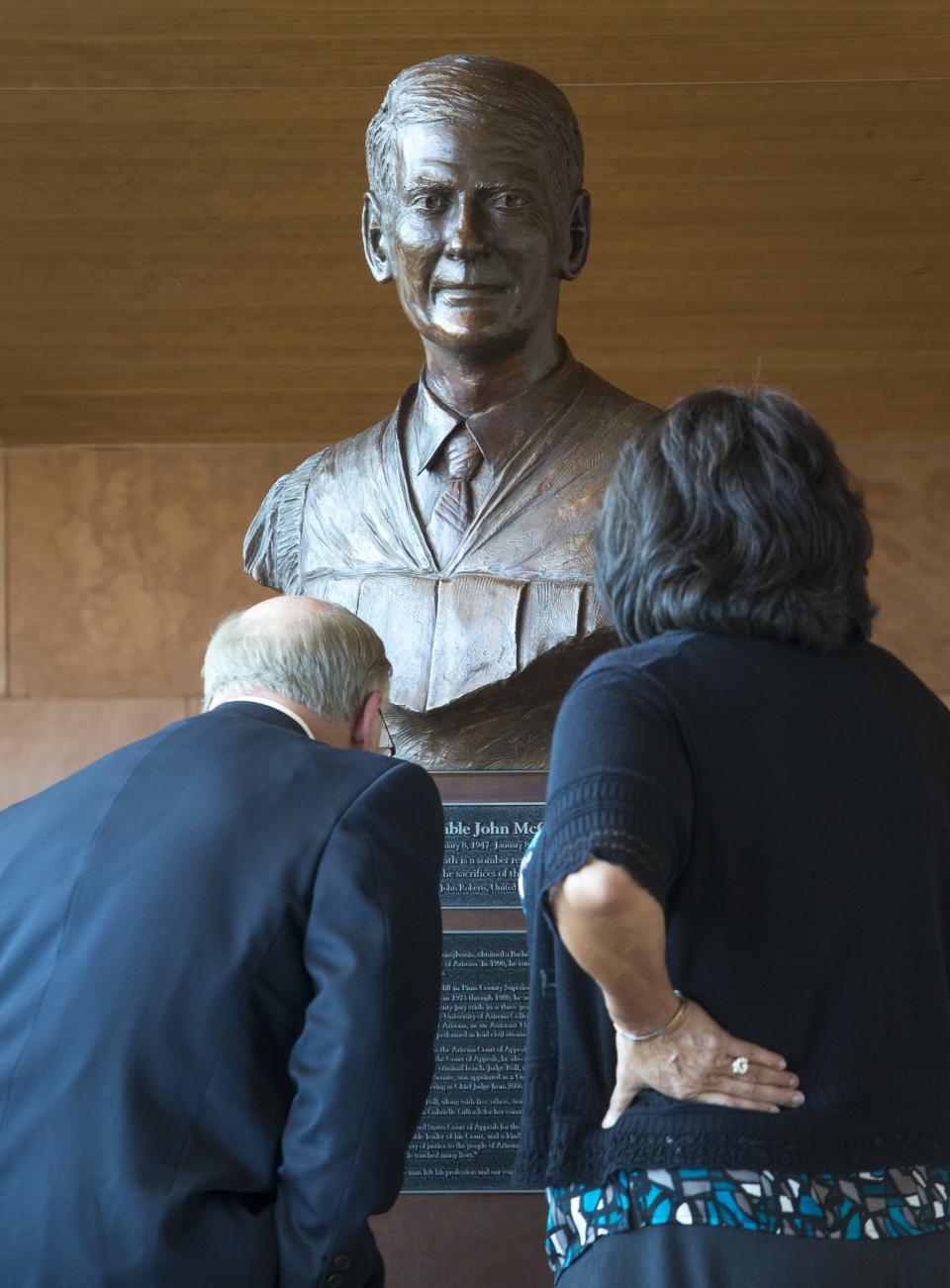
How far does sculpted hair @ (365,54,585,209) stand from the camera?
3.01 meters

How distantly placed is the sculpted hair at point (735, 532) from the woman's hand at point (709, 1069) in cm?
40

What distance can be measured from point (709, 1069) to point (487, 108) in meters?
1.83

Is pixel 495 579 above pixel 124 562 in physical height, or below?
above

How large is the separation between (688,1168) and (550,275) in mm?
1800

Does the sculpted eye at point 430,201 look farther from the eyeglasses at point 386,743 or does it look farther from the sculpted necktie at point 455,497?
the eyeglasses at point 386,743

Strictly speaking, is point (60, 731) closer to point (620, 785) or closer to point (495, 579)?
point (495, 579)

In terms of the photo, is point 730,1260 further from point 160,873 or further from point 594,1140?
point 160,873

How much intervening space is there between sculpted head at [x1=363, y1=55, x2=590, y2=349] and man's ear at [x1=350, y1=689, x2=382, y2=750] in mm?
1075

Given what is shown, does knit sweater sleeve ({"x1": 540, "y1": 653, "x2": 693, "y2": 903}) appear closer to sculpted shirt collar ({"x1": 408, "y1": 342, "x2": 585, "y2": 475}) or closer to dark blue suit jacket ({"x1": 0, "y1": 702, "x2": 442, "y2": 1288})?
dark blue suit jacket ({"x1": 0, "y1": 702, "x2": 442, "y2": 1288})

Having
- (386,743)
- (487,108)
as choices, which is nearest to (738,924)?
(386,743)

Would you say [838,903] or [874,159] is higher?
[874,159]

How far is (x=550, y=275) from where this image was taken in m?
3.11

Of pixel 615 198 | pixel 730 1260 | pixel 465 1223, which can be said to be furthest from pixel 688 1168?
pixel 615 198

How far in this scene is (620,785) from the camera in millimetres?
1653
